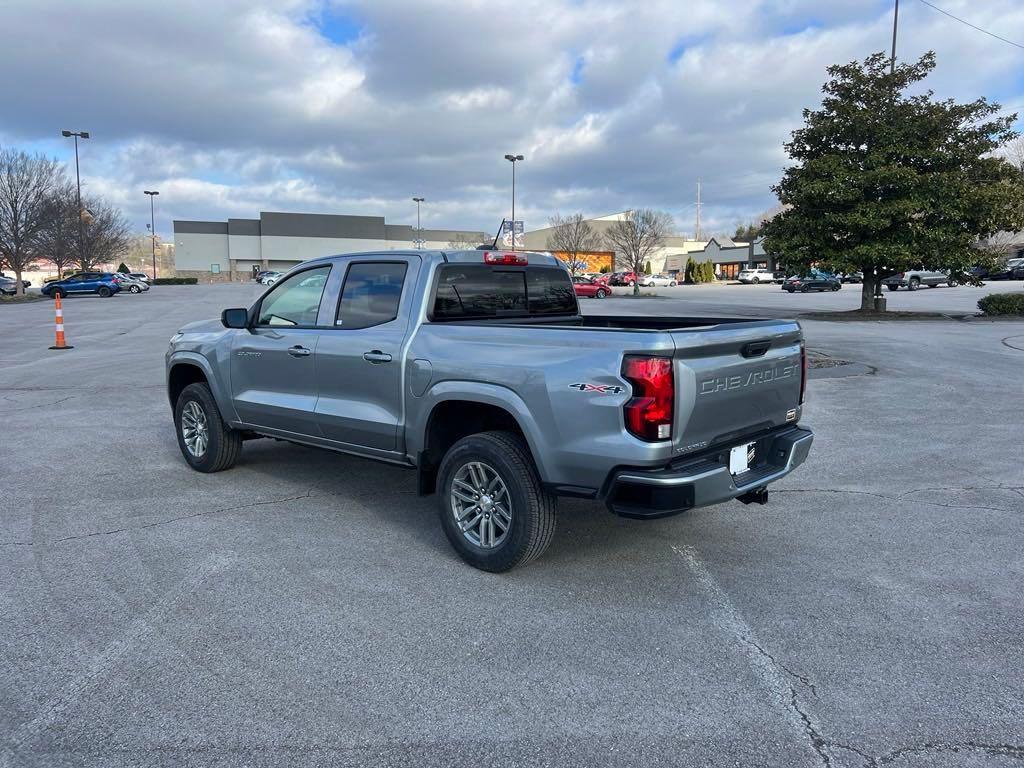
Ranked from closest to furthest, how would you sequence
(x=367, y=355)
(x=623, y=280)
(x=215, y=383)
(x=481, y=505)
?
(x=481, y=505), (x=367, y=355), (x=215, y=383), (x=623, y=280)

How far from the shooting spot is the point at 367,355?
16.4 ft

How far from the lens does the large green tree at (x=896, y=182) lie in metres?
22.9

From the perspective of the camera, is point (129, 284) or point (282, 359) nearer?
point (282, 359)

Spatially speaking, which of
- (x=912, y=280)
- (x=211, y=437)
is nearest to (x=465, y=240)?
(x=912, y=280)

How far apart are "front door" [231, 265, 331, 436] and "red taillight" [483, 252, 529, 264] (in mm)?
1226

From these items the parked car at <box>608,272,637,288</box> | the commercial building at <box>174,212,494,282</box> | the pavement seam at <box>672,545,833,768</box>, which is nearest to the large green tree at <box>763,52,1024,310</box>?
the pavement seam at <box>672,545,833,768</box>

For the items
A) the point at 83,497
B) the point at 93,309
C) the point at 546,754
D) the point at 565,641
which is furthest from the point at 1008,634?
the point at 93,309

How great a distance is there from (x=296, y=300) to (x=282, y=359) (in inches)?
18.6

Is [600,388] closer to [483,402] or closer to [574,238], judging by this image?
[483,402]

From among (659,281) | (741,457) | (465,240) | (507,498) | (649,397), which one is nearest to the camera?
(649,397)

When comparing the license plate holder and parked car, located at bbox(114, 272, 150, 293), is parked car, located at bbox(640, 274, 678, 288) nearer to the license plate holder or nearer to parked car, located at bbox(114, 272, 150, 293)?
parked car, located at bbox(114, 272, 150, 293)

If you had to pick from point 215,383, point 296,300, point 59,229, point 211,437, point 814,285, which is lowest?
point 211,437

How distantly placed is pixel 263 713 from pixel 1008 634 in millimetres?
3469

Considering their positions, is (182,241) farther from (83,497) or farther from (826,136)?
(83,497)
